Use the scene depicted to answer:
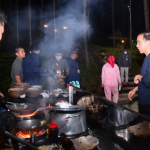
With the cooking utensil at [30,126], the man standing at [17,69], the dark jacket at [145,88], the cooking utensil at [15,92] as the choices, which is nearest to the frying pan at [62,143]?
the cooking utensil at [30,126]

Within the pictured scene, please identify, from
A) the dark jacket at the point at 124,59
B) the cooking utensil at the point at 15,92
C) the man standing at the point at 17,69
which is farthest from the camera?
the dark jacket at the point at 124,59

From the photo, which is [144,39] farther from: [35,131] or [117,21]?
[117,21]

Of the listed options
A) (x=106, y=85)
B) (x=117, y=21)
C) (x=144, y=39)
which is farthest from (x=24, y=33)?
(x=144, y=39)

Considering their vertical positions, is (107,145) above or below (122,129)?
below

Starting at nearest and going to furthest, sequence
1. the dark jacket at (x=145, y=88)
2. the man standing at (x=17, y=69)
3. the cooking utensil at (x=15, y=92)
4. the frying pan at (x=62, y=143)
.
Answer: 1. the frying pan at (x=62, y=143)
2. the dark jacket at (x=145, y=88)
3. the cooking utensil at (x=15, y=92)
4. the man standing at (x=17, y=69)

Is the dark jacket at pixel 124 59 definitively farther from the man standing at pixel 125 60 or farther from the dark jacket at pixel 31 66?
the dark jacket at pixel 31 66

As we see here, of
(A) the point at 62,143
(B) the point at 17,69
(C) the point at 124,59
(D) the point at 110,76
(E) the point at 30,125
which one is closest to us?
(A) the point at 62,143

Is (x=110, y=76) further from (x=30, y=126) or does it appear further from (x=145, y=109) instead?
(x=30, y=126)

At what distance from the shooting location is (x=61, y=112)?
2229 millimetres

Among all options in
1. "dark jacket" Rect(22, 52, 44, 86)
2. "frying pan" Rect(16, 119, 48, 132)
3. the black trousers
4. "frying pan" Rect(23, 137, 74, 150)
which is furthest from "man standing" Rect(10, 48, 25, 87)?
the black trousers

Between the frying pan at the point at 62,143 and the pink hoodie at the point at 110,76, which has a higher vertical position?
the pink hoodie at the point at 110,76

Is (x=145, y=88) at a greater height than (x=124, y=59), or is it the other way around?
(x=124, y=59)

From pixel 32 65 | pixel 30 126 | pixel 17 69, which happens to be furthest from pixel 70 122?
pixel 32 65

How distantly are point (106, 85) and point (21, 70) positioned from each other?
3273 millimetres
